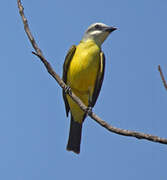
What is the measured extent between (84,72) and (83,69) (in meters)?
0.06

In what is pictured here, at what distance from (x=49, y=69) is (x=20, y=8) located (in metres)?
0.88

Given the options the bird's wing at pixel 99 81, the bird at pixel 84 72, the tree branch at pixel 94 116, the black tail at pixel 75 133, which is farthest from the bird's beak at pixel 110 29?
the tree branch at pixel 94 116

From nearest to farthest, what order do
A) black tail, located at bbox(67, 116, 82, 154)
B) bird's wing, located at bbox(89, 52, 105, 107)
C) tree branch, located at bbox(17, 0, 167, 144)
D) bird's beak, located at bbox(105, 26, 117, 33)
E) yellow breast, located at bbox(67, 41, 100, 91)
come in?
tree branch, located at bbox(17, 0, 167, 144) < yellow breast, located at bbox(67, 41, 100, 91) < bird's wing, located at bbox(89, 52, 105, 107) < bird's beak, located at bbox(105, 26, 117, 33) < black tail, located at bbox(67, 116, 82, 154)

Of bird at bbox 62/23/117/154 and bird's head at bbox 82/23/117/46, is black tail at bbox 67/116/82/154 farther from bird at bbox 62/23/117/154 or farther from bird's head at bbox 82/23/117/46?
bird's head at bbox 82/23/117/46

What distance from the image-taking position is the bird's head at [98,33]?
8008 mm

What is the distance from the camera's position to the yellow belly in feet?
24.3

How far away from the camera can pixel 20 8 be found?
16.7ft

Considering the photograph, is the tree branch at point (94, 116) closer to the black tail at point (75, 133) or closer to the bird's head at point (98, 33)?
the bird's head at point (98, 33)

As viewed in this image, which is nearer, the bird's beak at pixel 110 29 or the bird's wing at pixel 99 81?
the bird's wing at pixel 99 81

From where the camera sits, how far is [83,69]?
7418mm

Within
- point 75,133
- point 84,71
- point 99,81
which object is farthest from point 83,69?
point 75,133

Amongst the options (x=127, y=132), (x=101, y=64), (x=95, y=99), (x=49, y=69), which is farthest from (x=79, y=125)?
(x=127, y=132)

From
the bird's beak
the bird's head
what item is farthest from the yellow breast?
the bird's beak

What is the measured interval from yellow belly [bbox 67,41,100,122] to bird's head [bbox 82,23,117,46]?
0.30 metres
